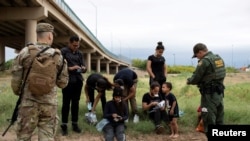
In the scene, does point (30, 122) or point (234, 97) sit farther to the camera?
point (234, 97)

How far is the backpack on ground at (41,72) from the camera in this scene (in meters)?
4.66

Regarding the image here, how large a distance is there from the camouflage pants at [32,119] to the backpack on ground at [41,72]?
185 millimetres

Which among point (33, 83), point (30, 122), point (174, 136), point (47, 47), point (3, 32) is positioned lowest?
point (174, 136)

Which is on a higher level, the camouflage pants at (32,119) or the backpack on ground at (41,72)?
the backpack on ground at (41,72)

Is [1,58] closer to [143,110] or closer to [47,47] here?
[143,110]

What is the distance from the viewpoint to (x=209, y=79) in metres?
6.56

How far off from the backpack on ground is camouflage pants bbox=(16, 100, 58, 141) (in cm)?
19

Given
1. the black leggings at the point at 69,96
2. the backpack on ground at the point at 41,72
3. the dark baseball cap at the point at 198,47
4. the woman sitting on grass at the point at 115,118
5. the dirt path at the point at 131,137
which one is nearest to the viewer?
the backpack on ground at the point at 41,72

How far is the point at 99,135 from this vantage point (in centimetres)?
781

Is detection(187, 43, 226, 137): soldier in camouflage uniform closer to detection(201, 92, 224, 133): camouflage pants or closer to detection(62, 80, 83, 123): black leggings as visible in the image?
detection(201, 92, 224, 133): camouflage pants

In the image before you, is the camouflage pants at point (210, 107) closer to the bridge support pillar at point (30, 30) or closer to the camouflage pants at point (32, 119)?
the camouflage pants at point (32, 119)

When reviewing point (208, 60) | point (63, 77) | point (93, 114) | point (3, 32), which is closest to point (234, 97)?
point (93, 114)

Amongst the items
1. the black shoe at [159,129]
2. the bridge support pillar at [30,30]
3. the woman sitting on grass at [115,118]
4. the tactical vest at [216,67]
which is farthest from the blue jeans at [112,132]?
the bridge support pillar at [30,30]

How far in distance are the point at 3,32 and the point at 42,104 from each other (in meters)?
34.9
